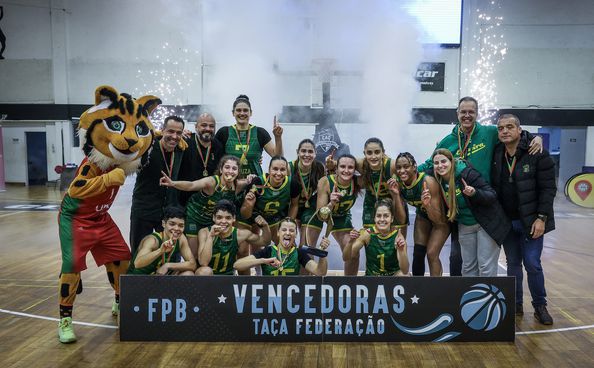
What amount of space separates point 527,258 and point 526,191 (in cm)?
51

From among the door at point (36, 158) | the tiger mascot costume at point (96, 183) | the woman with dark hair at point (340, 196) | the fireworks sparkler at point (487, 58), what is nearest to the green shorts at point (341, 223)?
the woman with dark hair at point (340, 196)

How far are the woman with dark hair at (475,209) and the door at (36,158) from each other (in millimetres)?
14479

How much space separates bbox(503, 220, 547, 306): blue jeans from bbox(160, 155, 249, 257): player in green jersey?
208 cm

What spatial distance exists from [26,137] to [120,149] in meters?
13.8

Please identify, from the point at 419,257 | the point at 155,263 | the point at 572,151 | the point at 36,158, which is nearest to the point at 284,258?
the point at 155,263

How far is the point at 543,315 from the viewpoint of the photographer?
3680mm

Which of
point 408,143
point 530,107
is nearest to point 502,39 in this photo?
point 530,107

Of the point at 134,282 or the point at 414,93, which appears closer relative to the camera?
the point at 134,282

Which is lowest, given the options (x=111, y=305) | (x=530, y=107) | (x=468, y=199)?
(x=111, y=305)

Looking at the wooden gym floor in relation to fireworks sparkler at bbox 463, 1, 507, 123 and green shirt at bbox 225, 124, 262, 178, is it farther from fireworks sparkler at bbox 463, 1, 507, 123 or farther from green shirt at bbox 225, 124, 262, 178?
fireworks sparkler at bbox 463, 1, 507, 123

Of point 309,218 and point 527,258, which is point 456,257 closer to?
point 527,258

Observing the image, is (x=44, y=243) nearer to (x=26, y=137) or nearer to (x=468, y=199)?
(x=468, y=199)

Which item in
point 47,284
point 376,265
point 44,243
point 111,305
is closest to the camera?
point 376,265

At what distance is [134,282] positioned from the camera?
313cm
